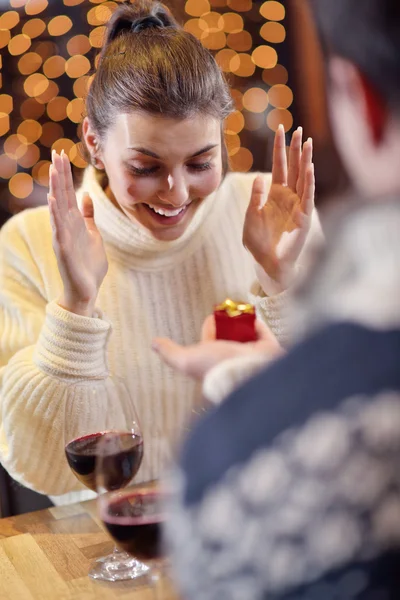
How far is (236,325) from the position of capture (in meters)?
0.79

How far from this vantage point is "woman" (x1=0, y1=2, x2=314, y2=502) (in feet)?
4.79

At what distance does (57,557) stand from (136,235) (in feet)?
2.44

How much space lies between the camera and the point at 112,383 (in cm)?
153

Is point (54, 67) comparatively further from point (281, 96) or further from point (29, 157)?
point (281, 96)

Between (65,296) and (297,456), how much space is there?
992 mm

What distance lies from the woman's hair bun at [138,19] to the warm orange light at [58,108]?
104 cm

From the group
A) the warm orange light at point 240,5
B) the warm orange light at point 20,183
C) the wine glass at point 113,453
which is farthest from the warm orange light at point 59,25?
the wine glass at point 113,453

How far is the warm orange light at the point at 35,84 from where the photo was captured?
8.41 ft

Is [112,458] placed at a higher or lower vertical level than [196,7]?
lower

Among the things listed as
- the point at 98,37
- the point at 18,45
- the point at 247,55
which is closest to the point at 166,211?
the point at 98,37

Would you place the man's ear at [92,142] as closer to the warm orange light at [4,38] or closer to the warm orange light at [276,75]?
the warm orange light at [4,38]

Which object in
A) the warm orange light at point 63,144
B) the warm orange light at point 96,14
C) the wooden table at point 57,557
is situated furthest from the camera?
the warm orange light at point 63,144

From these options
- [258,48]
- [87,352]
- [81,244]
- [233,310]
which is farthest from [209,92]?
[258,48]

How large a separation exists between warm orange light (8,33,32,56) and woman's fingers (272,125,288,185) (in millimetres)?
1261
